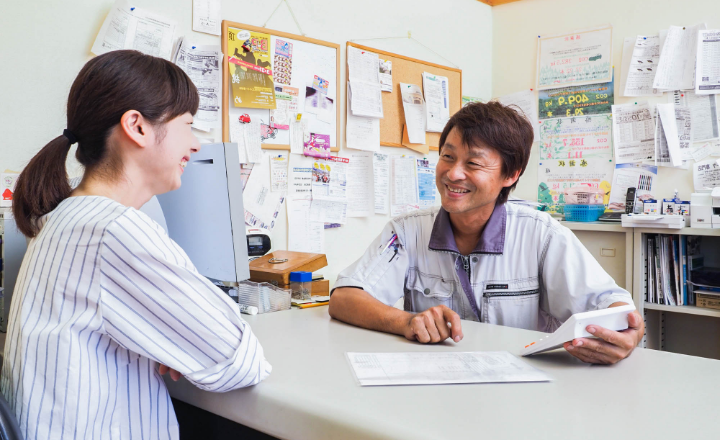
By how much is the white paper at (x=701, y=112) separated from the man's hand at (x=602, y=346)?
2123mm

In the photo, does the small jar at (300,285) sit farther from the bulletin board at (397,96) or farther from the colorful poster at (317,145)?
the bulletin board at (397,96)

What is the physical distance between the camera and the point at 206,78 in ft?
Answer: 6.62

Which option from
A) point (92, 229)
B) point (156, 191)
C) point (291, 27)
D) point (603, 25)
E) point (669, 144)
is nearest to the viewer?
point (92, 229)

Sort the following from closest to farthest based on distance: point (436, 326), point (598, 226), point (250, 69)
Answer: point (436, 326)
point (250, 69)
point (598, 226)

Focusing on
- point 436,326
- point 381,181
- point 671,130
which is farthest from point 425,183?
point 436,326

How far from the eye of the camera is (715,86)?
266 centimetres

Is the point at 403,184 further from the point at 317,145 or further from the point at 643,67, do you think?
the point at 643,67

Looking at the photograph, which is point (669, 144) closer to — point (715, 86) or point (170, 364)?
point (715, 86)

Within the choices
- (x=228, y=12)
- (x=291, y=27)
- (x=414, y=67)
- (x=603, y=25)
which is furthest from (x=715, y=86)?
(x=228, y=12)

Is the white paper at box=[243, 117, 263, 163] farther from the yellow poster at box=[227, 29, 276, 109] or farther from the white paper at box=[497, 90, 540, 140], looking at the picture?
the white paper at box=[497, 90, 540, 140]

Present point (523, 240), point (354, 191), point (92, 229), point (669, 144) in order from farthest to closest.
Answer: point (669, 144) < point (354, 191) < point (523, 240) < point (92, 229)

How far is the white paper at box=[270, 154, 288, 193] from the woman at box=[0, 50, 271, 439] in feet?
4.20

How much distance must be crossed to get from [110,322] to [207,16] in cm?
150

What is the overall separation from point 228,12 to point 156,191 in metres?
1.25
